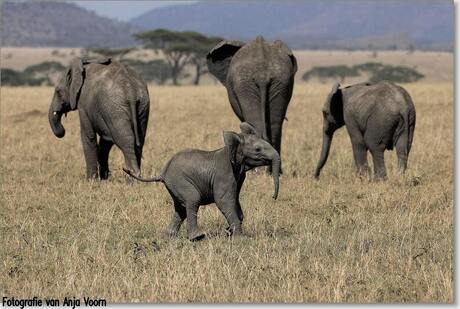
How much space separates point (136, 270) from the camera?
677 centimetres

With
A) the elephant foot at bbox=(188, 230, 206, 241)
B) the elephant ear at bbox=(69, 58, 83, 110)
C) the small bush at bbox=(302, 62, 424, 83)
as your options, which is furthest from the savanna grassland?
the small bush at bbox=(302, 62, 424, 83)

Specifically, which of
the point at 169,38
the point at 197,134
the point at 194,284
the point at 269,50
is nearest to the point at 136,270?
the point at 194,284

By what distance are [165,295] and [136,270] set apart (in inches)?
26.5

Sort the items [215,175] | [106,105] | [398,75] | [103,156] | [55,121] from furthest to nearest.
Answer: [398,75] < [55,121] < [103,156] < [106,105] < [215,175]

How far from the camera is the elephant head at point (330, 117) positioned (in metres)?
12.2

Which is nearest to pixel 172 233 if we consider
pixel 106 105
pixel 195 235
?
pixel 195 235

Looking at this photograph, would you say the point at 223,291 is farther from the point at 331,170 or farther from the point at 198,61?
the point at 198,61

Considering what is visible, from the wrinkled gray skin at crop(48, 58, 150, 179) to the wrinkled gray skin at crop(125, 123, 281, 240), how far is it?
3.64 m

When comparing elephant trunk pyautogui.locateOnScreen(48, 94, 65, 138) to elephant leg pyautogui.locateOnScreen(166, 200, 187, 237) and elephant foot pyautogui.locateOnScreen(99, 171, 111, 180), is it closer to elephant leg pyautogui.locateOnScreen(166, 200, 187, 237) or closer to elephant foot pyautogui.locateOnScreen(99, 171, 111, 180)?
elephant foot pyautogui.locateOnScreen(99, 171, 111, 180)

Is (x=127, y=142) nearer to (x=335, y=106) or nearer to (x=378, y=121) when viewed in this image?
(x=335, y=106)

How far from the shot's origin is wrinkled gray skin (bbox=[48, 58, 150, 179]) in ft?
37.3

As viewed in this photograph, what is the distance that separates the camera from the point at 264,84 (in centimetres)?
1232

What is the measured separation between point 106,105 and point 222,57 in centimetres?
262

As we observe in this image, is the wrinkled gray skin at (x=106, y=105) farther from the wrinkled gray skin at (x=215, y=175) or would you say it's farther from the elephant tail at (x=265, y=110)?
the wrinkled gray skin at (x=215, y=175)
